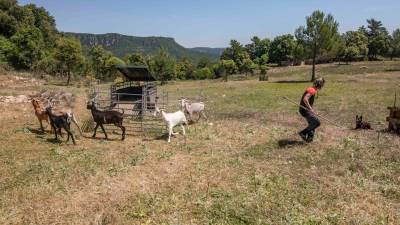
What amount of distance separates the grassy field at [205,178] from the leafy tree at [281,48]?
339 feet

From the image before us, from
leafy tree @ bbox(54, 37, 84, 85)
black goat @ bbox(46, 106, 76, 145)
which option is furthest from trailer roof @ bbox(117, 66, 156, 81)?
leafy tree @ bbox(54, 37, 84, 85)

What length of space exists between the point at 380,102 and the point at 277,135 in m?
15.1

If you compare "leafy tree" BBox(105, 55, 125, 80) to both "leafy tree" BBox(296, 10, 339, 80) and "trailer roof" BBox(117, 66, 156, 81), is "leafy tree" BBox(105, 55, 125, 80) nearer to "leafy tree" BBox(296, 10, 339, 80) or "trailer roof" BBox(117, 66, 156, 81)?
"leafy tree" BBox(296, 10, 339, 80)

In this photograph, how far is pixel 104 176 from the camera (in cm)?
1191

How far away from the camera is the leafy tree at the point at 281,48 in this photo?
11894 cm

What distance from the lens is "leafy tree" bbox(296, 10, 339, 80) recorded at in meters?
56.8

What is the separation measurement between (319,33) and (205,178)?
51.4 metres

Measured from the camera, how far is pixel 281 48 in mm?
121312

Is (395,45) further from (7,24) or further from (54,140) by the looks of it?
(54,140)

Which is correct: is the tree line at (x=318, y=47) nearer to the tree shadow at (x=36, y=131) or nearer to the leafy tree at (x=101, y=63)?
the leafy tree at (x=101, y=63)

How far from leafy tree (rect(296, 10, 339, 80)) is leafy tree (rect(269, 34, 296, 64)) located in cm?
5820

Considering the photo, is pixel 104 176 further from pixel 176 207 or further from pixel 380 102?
pixel 380 102

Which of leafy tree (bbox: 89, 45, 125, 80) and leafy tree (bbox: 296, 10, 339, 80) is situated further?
leafy tree (bbox: 89, 45, 125, 80)

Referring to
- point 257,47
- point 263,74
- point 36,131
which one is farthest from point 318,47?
point 257,47
